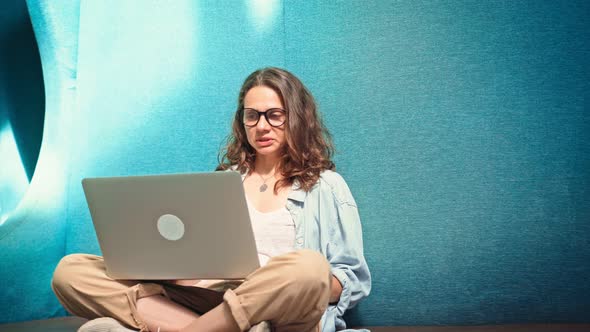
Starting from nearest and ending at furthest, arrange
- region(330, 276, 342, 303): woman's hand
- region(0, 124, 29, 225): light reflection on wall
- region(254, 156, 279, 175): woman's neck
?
1. region(330, 276, 342, 303): woman's hand
2. region(254, 156, 279, 175): woman's neck
3. region(0, 124, 29, 225): light reflection on wall

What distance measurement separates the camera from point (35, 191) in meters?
2.45

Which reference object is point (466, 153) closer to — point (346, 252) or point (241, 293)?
point (346, 252)

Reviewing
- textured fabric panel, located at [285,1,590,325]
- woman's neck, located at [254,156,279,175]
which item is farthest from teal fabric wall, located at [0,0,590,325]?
woman's neck, located at [254,156,279,175]

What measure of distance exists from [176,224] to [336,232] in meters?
0.63

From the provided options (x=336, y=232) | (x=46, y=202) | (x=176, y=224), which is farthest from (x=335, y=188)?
(x=46, y=202)

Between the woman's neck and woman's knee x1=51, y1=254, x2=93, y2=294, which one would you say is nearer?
woman's knee x1=51, y1=254, x2=93, y2=294

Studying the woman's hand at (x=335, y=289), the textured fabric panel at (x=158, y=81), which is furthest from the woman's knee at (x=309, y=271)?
the textured fabric panel at (x=158, y=81)

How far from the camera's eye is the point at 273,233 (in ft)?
6.15

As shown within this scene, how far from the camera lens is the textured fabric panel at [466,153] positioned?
1.96 m

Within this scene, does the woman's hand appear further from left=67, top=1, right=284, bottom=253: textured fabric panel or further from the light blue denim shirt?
left=67, top=1, right=284, bottom=253: textured fabric panel

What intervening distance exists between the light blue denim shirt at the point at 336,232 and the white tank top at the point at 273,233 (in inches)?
1.0

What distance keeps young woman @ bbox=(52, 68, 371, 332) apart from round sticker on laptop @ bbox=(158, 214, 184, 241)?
0.67ft

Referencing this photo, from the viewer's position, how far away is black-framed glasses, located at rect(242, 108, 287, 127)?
77.3 inches

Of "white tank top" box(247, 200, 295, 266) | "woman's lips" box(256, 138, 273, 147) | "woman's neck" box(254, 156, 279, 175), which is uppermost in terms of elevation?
"woman's lips" box(256, 138, 273, 147)
